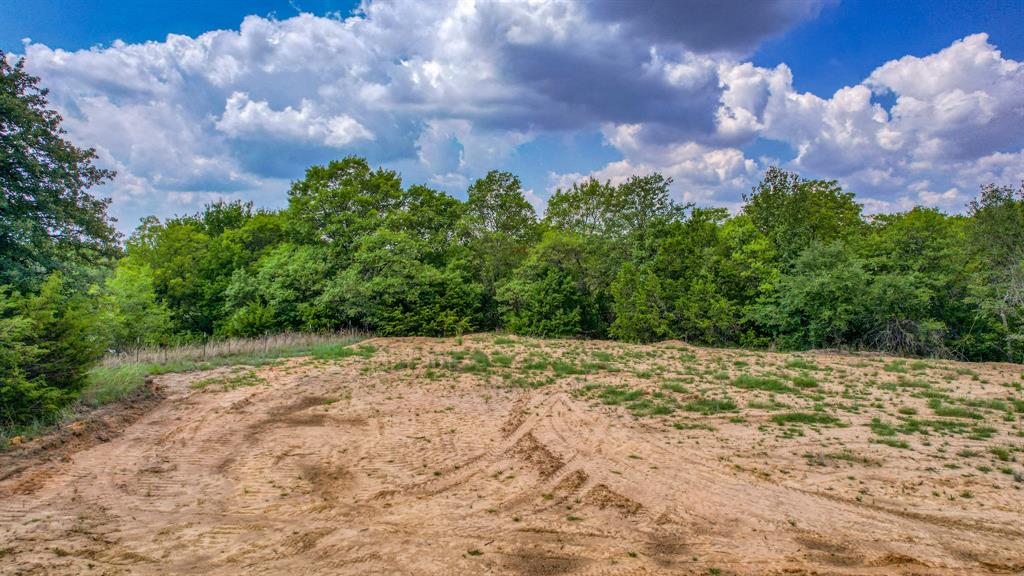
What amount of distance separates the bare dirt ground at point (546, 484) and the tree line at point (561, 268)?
7322mm

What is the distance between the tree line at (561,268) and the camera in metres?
21.1

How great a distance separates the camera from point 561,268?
30.3m

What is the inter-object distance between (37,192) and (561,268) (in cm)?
2356

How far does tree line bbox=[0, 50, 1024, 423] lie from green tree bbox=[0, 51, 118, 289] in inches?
2.6

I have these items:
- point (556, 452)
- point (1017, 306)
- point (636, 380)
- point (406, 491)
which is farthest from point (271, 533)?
point (1017, 306)

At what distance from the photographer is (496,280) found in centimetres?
3216

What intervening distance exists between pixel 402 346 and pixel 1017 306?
25.5 metres

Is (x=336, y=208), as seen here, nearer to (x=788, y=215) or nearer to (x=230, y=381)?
(x=230, y=381)

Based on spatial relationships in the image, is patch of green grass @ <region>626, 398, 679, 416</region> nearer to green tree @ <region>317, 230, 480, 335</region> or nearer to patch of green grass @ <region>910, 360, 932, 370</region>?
patch of green grass @ <region>910, 360, 932, 370</region>

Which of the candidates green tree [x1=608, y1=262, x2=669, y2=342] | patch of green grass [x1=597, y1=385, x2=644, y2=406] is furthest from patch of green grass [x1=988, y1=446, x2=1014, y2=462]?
green tree [x1=608, y1=262, x2=669, y2=342]

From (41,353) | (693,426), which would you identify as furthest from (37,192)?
(693,426)

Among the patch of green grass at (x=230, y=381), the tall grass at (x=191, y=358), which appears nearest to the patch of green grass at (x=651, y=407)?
the patch of green grass at (x=230, y=381)

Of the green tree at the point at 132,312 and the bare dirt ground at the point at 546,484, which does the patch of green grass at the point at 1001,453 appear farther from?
the green tree at the point at 132,312

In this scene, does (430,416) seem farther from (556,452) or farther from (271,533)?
(271,533)
